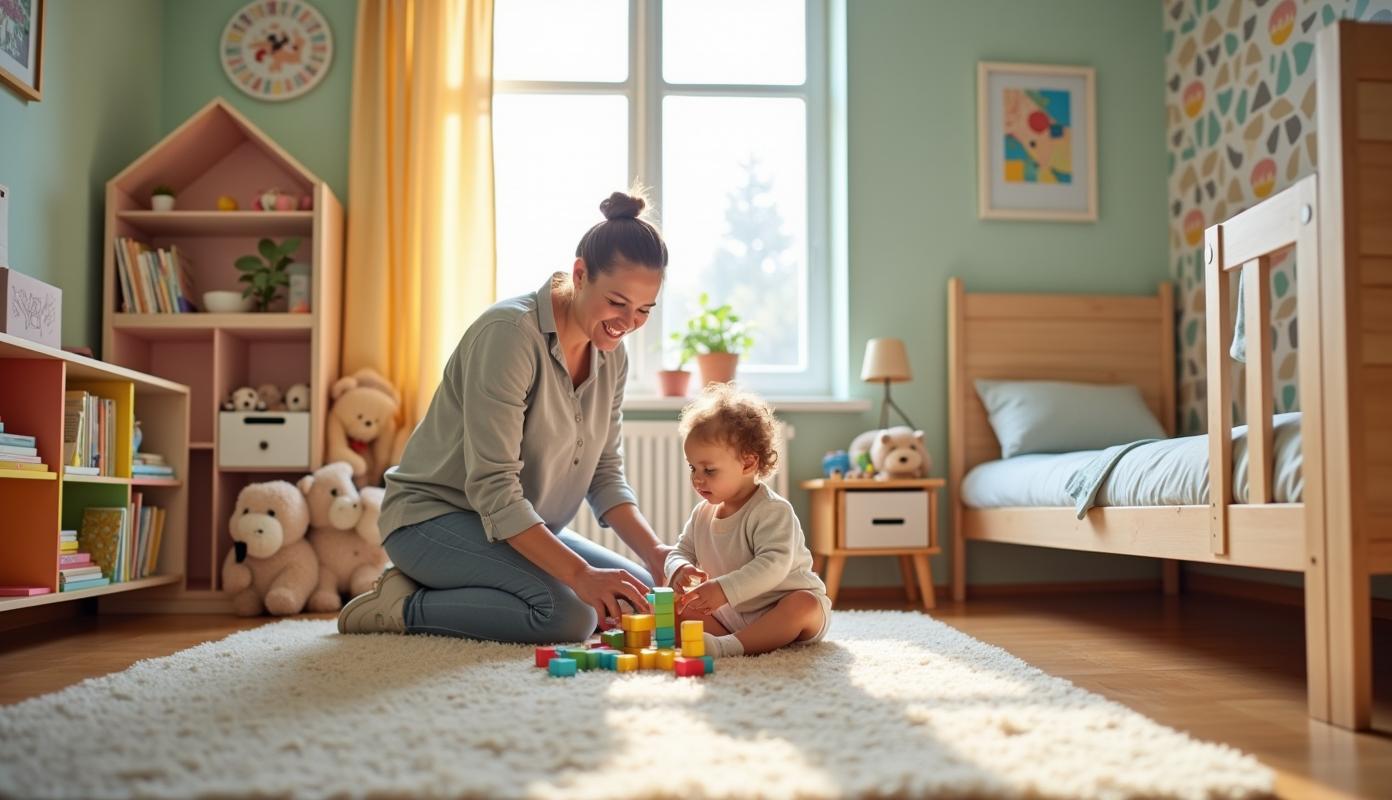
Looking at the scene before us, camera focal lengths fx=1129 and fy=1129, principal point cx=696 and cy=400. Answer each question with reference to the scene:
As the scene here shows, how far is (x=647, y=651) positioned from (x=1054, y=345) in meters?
2.39

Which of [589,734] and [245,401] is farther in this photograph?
[245,401]

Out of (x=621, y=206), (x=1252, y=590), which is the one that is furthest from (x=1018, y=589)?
(x=621, y=206)

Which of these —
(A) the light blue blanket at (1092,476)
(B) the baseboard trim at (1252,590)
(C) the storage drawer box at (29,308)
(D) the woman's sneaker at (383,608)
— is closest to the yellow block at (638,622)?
(D) the woman's sneaker at (383,608)

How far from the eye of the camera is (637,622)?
1977 mm

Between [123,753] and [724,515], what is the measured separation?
3.90 ft

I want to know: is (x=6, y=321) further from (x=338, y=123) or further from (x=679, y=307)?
(x=679, y=307)

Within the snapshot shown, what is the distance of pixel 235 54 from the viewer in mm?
3791

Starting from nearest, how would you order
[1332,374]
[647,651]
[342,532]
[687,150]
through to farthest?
[1332,374] → [647,651] → [342,532] → [687,150]

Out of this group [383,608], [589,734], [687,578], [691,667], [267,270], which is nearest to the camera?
[589,734]

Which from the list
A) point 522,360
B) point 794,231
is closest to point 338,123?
point 794,231

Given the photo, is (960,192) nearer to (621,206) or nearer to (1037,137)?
(1037,137)

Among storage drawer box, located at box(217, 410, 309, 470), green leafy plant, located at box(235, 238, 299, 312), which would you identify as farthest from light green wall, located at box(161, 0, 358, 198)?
storage drawer box, located at box(217, 410, 309, 470)

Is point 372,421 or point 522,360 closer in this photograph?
point 522,360

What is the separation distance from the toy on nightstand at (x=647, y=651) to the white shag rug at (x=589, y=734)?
0.13ft
